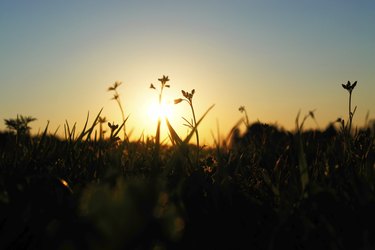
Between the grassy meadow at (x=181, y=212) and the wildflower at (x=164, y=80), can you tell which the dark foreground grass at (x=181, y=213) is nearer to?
the grassy meadow at (x=181, y=212)

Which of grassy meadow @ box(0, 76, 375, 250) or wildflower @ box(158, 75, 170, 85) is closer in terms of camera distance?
grassy meadow @ box(0, 76, 375, 250)

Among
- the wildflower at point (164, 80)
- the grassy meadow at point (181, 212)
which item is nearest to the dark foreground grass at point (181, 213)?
the grassy meadow at point (181, 212)

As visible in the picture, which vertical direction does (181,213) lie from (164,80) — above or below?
below

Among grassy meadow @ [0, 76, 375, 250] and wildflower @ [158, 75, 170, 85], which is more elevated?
wildflower @ [158, 75, 170, 85]

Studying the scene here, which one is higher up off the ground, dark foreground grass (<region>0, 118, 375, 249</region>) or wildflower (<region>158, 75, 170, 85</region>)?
wildflower (<region>158, 75, 170, 85</region>)

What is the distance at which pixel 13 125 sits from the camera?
4.79 metres

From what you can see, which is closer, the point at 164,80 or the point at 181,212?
the point at 181,212

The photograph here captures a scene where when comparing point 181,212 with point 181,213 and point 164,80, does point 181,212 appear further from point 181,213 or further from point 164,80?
point 164,80

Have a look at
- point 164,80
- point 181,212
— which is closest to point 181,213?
point 181,212

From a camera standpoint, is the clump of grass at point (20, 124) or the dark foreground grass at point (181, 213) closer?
the dark foreground grass at point (181, 213)

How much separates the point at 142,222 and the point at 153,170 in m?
1.56

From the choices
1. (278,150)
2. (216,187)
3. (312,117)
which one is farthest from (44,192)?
(278,150)

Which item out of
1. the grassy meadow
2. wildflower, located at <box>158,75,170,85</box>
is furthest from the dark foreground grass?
wildflower, located at <box>158,75,170,85</box>

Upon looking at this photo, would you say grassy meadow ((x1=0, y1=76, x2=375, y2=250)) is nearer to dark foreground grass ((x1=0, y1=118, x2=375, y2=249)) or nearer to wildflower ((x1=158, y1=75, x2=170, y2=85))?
dark foreground grass ((x1=0, y1=118, x2=375, y2=249))
